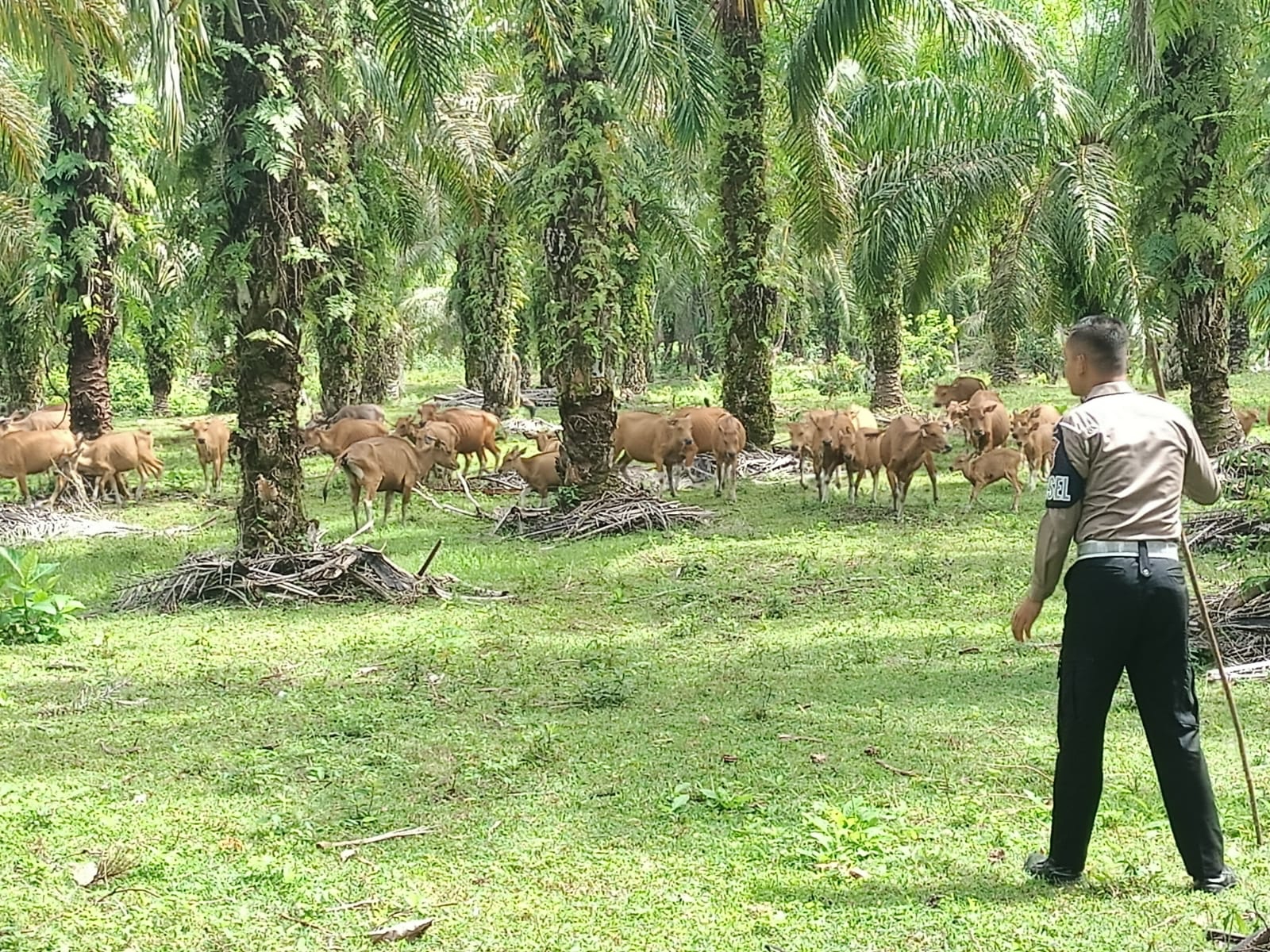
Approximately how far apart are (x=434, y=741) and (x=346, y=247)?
456 inches

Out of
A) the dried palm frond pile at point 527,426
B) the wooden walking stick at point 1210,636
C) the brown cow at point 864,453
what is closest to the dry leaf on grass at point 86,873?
the wooden walking stick at point 1210,636

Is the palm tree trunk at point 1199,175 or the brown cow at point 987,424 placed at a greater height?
the palm tree trunk at point 1199,175

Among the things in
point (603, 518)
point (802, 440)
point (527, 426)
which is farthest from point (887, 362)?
point (603, 518)

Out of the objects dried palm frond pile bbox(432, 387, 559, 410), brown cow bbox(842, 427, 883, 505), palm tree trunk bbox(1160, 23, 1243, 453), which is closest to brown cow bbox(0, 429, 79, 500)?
brown cow bbox(842, 427, 883, 505)

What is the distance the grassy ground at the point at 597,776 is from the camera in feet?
16.0

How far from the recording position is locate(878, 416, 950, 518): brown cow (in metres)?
14.5

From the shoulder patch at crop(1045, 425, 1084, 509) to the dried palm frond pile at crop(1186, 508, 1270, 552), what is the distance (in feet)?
23.2

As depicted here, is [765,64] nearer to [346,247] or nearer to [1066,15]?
[346,247]

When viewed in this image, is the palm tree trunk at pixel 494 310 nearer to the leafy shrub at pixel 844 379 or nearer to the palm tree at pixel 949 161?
the palm tree at pixel 949 161

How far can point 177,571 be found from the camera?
450 inches

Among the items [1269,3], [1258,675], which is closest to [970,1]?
[1269,3]

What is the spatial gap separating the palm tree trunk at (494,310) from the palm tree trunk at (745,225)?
18.9 ft

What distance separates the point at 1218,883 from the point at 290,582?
8293mm

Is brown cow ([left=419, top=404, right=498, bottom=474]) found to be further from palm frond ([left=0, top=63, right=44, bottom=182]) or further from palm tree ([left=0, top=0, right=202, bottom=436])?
palm frond ([left=0, top=63, right=44, bottom=182])
